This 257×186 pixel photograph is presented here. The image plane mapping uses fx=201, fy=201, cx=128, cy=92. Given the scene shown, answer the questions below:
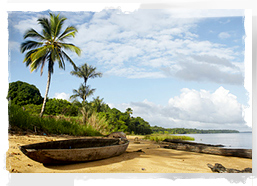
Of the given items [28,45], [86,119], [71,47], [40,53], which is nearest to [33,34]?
[28,45]

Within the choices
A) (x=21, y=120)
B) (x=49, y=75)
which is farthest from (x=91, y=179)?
(x=49, y=75)

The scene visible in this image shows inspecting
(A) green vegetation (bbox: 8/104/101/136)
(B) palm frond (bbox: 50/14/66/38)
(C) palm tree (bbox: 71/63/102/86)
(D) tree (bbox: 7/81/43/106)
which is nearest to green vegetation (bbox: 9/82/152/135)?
(A) green vegetation (bbox: 8/104/101/136)

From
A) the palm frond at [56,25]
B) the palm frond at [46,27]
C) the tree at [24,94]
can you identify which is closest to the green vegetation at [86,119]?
the tree at [24,94]

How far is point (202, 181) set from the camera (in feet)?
9.67

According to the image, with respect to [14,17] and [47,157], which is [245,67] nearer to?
[47,157]

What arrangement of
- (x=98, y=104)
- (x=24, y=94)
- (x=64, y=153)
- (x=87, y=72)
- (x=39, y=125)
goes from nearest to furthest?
(x=64, y=153), (x=39, y=125), (x=24, y=94), (x=98, y=104), (x=87, y=72)

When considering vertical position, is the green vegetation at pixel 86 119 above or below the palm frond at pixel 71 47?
below

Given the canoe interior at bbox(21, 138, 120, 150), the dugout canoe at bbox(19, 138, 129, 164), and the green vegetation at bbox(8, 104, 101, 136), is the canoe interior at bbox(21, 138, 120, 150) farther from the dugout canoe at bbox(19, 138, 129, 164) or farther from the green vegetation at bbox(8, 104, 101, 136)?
the green vegetation at bbox(8, 104, 101, 136)

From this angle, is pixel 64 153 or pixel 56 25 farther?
pixel 56 25

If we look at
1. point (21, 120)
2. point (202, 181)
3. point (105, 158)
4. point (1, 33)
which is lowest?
point (202, 181)

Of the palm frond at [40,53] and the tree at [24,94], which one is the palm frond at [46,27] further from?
the tree at [24,94]

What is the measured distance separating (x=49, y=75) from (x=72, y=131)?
6.08 meters

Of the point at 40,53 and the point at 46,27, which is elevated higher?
the point at 46,27

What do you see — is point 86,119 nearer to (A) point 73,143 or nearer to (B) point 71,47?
(B) point 71,47
